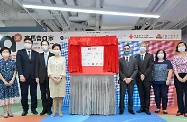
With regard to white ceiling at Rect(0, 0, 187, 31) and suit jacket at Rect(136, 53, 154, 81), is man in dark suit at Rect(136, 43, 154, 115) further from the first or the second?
white ceiling at Rect(0, 0, 187, 31)

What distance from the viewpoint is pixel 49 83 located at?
17.5 feet

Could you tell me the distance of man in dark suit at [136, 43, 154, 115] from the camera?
5582 mm

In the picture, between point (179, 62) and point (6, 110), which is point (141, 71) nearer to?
point (179, 62)

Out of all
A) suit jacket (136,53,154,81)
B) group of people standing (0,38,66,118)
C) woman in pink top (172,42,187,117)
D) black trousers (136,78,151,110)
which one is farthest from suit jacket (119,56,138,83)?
group of people standing (0,38,66,118)

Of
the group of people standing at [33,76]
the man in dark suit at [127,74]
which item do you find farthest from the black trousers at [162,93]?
the group of people standing at [33,76]

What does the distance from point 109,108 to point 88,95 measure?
0.55 m

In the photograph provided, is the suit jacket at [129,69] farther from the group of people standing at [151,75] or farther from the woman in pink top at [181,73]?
the woman in pink top at [181,73]

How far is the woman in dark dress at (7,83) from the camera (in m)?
5.26

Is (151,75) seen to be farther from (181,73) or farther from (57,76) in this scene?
(57,76)

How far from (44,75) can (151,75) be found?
2.45m

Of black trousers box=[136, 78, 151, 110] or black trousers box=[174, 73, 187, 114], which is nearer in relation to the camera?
black trousers box=[174, 73, 187, 114]

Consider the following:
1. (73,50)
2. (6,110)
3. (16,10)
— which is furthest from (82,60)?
(16,10)

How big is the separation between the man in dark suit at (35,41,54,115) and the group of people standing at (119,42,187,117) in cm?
167

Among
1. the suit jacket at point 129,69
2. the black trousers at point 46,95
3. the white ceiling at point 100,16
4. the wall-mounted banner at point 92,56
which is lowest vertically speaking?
the black trousers at point 46,95
